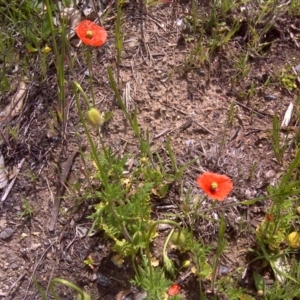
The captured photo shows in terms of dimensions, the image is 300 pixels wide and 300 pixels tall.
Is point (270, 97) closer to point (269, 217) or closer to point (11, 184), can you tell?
point (269, 217)

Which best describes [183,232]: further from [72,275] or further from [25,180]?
[25,180]

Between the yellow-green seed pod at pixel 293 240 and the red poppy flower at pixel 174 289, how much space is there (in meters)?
0.47

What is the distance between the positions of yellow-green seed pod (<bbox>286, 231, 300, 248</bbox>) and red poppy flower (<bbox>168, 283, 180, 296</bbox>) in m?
0.47

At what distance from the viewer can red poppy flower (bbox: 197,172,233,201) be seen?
1.71 metres

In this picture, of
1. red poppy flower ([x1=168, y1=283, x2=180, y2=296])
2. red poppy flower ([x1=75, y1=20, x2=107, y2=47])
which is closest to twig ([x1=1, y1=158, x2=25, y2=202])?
red poppy flower ([x1=75, y1=20, x2=107, y2=47])

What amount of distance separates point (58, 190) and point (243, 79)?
1.02m

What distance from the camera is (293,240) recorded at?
1.94 m

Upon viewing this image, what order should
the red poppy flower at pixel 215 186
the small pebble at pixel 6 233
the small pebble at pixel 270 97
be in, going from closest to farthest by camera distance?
1. the red poppy flower at pixel 215 186
2. the small pebble at pixel 6 233
3. the small pebble at pixel 270 97

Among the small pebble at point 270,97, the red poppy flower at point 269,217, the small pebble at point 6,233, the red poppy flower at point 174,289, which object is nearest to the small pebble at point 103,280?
the red poppy flower at point 174,289

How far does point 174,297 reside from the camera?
1.74 meters

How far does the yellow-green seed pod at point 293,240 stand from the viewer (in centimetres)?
194

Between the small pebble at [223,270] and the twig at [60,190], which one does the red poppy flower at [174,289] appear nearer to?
the small pebble at [223,270]

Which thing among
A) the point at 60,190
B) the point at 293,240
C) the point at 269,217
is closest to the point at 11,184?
the point at 60,190

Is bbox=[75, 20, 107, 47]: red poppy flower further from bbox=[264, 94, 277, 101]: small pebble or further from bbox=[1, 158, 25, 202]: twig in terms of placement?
bbox=[264, 94, 277, 101]: small pebble
